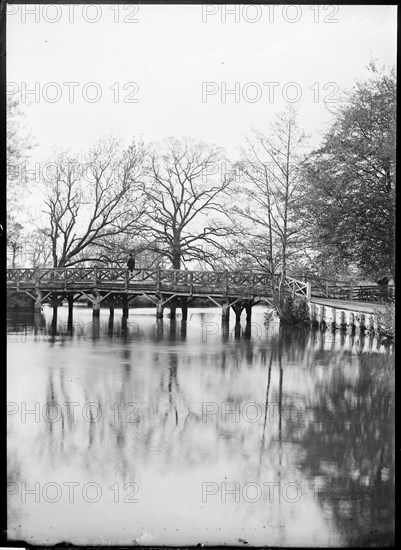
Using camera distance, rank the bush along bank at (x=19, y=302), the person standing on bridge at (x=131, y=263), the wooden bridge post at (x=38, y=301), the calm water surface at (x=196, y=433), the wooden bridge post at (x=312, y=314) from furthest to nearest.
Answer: the wooden bridge post at (x=312, y=314) < the person standing on bridge at (x=131, y=263) < the wooden bridge post at (x=38, y=301) < the bush along bank at (x=19, y=302) < the calm water surface at (x=196, y=433)

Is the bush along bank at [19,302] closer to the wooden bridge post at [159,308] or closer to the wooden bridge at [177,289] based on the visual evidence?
the wooden bridge at [177,289]

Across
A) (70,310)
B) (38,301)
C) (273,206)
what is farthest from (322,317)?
(38,301)

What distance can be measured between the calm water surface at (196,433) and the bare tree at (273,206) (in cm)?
31

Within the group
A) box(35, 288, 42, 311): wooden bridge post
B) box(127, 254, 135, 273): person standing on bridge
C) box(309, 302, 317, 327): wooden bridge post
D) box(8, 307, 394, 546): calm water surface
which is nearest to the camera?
box(8, 307, 394, 546): calm water surface

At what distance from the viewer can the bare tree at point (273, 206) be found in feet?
9.71

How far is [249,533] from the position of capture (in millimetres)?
2422

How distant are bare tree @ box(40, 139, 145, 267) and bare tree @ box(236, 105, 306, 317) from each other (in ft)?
1.91

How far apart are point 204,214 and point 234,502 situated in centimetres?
142

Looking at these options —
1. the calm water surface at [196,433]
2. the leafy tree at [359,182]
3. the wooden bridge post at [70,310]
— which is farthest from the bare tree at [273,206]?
the wooden bridge post at [70,310]

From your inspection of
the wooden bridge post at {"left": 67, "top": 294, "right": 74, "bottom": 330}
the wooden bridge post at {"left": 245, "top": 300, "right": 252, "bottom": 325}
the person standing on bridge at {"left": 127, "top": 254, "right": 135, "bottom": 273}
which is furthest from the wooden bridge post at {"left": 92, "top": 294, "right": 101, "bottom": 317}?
the wooden bridge post at {"left": 245, "top": 300, "right": 252, "bottom": 325}

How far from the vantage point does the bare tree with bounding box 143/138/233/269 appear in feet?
9.73

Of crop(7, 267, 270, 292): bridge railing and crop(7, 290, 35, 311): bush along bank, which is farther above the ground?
crop(7, 267, 270, 292): bridge railing

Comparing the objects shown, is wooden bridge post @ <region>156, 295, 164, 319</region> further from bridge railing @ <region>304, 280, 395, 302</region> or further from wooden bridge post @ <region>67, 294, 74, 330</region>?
bridge railing @ <region>304, 280, 395, 302</region>

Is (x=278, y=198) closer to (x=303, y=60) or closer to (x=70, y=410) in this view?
(x=303, y=60)
